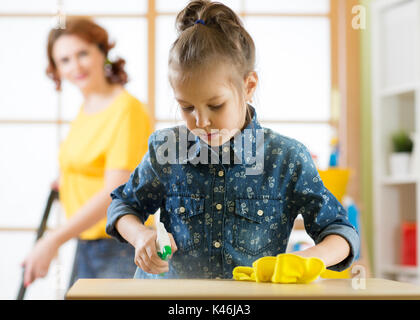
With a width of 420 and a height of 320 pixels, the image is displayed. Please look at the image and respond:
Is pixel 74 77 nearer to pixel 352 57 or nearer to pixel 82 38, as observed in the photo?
pixel 82 38

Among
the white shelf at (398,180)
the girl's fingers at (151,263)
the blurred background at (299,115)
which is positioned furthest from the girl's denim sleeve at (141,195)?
the white shelf at (398,180)

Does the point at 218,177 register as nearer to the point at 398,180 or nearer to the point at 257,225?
the point at 257,225

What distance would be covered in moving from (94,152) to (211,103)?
0.38m

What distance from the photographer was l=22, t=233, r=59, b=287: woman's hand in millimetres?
1050

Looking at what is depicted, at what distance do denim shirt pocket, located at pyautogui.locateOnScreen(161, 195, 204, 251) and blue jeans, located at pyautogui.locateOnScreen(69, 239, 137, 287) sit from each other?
0.40ft

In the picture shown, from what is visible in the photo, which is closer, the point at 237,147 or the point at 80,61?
the point at 237,147

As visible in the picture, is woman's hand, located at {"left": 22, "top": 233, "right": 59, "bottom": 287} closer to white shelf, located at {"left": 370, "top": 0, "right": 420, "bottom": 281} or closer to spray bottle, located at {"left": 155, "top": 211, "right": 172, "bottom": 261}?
spray bottle, located at {"left": 155, "top": 211, "right": 172, "bottom": 261}

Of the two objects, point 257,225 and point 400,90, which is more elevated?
point 400,90

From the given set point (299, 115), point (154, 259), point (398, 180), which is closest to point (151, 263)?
point (154, 259)

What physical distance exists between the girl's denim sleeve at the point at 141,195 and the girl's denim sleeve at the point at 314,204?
175 mm

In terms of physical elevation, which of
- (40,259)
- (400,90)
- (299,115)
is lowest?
(40,259)

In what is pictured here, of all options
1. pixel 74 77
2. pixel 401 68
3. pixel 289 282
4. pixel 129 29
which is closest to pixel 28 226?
pixel 129 29

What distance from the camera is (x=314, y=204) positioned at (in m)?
0.69

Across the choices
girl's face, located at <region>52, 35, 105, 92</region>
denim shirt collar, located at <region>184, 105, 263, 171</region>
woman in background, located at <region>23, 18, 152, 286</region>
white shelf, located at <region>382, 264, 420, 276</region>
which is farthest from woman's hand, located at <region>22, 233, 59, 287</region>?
white shelf, located at <region>382, 264, 420, 276</region>
